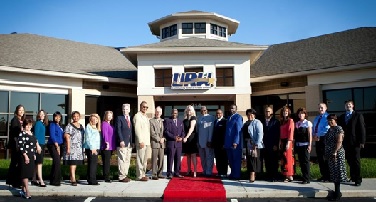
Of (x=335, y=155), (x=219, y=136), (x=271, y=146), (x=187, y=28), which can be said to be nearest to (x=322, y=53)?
(x=187, y=28)

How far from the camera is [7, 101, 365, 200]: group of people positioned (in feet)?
23.2

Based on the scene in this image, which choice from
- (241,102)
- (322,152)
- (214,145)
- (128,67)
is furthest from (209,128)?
(128,67)

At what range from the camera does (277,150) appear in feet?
26.5

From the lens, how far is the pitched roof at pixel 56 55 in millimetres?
15820

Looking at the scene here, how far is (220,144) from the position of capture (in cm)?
876

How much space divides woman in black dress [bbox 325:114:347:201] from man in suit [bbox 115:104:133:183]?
5.13 m

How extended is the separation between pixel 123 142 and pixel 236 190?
3.30 metres

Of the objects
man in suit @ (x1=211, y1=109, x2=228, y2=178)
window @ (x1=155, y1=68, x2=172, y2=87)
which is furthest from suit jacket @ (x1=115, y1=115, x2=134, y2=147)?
window @ (x1=155, y1=68, x2=172, y2=87)

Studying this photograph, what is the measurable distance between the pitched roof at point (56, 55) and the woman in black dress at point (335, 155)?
44.5 ft

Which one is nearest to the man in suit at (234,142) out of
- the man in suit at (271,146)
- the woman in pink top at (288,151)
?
the man in suit at (271,146)

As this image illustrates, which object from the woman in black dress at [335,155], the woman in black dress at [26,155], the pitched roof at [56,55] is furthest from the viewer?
the pitched roof at [56,55]

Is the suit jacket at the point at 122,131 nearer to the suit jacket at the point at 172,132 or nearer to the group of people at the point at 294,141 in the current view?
the suit jacket at the point at 172,132

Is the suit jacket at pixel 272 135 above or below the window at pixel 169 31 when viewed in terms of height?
below

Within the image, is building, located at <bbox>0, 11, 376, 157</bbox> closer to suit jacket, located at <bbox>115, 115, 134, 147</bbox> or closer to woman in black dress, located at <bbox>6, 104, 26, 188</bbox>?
suit jacket, located at <bbox>115, 115, 134, 147</bbox>
